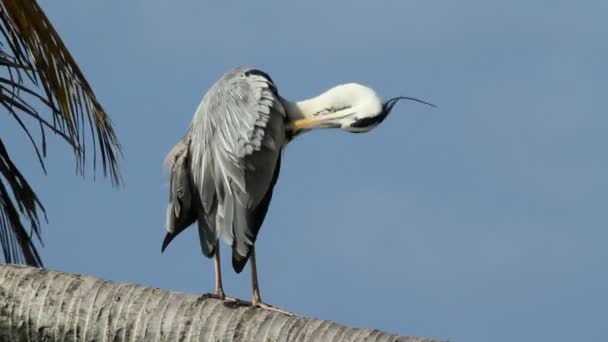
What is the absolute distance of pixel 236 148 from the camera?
712 centimetres

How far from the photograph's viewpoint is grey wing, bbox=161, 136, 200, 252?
7273mm

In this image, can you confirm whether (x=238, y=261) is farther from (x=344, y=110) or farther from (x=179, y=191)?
(x=344, y=110)

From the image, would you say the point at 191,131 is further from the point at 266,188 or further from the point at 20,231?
the point at 20,231

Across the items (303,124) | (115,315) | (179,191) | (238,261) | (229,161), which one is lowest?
(238,261)

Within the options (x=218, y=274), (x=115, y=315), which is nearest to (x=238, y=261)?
(x=218, y=274)

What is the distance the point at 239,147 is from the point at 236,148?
0.06ft

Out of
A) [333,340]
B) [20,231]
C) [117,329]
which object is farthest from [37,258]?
[333,340]

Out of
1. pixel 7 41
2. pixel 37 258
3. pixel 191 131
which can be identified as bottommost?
pixel 37 258

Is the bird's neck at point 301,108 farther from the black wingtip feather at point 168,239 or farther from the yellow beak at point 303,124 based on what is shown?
the black wingtip feather at point 168,239

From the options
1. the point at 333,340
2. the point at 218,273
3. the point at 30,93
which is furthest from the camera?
the point at 30,93

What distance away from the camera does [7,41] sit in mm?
7484

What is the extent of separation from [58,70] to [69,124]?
276 mm

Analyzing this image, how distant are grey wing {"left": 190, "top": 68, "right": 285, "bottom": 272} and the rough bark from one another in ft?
4.78

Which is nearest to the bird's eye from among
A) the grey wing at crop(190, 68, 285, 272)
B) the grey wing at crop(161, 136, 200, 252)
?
the grey wing at crop(190, 68, 285, 272)
